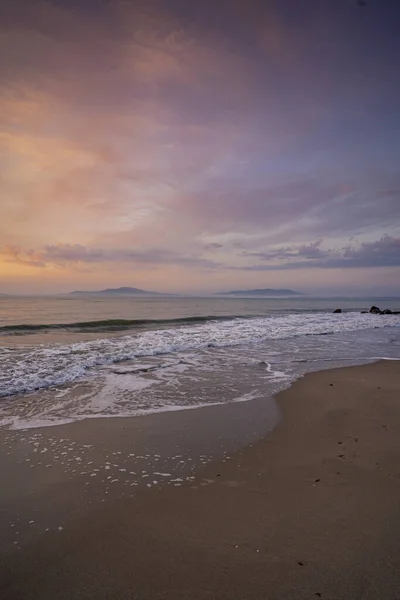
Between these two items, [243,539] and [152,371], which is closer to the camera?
[243,539]

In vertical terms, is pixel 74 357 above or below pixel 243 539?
above

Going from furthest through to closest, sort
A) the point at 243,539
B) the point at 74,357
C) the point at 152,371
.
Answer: the point at 74,357
the point at 152,371
the point at 243,539

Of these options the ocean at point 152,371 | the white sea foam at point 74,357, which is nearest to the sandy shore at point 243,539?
the ocean at point 152,371

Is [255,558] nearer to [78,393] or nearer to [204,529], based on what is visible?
[204,529]

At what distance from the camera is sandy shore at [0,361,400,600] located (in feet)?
7.73

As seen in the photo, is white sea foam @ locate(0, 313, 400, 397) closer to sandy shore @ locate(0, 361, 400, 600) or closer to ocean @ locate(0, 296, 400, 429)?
ocean @ locate(0, 296, 400, 429)

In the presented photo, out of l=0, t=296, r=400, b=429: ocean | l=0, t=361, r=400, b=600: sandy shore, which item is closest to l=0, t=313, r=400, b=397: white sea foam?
l=0, t=296, r=400, b=429: ocean

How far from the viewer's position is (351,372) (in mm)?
9555

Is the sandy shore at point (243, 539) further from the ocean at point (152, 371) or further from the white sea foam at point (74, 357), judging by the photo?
the white sea foam at point (74, 357)

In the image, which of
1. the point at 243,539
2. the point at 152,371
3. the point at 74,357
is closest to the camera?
the point at 243,539

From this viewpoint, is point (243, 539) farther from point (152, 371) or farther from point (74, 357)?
point (74, 357)

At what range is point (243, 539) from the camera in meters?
2.81

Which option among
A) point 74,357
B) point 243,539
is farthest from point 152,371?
point 243,539

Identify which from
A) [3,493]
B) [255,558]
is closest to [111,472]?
[3,493]
